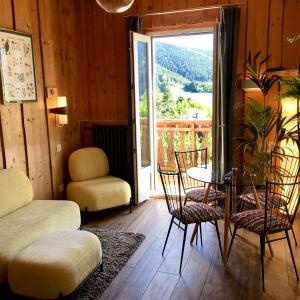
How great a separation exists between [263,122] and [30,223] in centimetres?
270

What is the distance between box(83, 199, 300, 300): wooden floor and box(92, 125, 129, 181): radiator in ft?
3.90

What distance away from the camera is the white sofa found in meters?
2.57

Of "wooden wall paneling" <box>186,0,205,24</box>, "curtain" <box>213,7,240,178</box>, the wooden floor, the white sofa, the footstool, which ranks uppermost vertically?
"wooden wall paneling" <box>186,0,205,24</box>

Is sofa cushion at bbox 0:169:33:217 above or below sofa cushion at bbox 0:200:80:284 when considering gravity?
above

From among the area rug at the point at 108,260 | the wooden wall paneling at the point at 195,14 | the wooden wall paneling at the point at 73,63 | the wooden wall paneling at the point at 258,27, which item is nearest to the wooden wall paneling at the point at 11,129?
the wooden wall paneling at the point at 73,63

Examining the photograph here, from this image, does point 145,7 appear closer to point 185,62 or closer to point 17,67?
point 185,62

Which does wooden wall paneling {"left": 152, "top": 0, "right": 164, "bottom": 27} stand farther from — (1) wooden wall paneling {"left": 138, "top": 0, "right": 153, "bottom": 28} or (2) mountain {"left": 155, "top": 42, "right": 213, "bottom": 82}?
(2) mountain {"left": 155, "top": 42, "right": 213, "bottom": 82}

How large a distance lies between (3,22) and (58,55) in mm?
991

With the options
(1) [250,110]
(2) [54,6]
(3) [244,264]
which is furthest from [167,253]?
(2) [54,6]

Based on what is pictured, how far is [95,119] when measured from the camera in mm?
4953

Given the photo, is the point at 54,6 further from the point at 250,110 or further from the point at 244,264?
the point at 244,264

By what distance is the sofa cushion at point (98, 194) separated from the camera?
398 centimetres

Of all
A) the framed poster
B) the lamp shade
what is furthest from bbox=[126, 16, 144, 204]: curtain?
the lamp shade

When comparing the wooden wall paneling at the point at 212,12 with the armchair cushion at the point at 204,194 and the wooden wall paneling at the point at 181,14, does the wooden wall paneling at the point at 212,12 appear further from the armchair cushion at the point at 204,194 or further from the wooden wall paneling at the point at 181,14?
the armchair cushion at the point at 204,194
